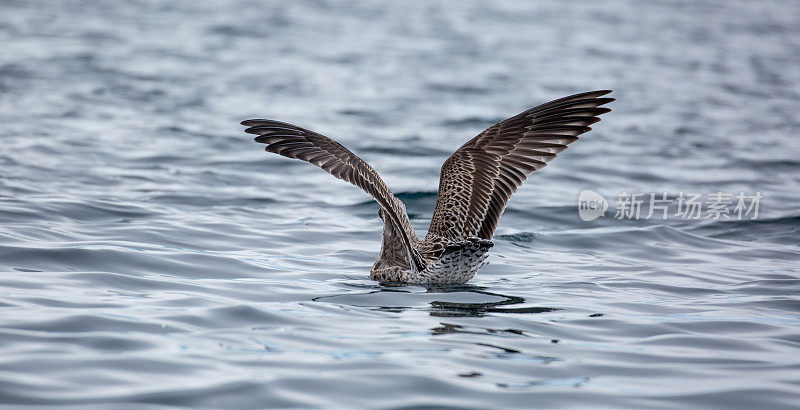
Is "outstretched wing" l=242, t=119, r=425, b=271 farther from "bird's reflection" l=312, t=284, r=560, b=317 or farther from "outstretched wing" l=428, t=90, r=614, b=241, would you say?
"outstretched wing" l=428, t=90, r=614, b=241

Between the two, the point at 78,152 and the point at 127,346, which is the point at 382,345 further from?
the point at 78,152

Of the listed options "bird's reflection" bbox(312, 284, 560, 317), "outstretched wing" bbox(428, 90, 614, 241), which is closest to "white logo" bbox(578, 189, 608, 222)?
"outstretched wing" bbox(428, 90, 614, 241)

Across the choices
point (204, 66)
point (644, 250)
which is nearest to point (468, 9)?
point (204, 66)

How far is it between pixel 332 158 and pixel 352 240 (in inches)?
120

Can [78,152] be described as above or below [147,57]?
below

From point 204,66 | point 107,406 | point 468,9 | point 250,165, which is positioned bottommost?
point 107,406

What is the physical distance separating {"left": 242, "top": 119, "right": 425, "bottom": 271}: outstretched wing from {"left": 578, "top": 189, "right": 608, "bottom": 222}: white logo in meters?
4.77

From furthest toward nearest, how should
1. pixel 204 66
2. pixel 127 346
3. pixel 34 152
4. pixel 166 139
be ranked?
1. pixel 204 66
2. pixel 166 139
3. pixel 34 152
4. pixel 127 346

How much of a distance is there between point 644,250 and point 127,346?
20.8ft

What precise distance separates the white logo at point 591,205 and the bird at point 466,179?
11.8ft

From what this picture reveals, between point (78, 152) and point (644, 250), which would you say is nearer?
point (644, 250)

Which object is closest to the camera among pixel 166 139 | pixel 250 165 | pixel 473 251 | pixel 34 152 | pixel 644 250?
pixel 473 251

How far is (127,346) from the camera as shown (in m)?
5.80

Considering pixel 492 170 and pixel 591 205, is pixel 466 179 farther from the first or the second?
pixel 591 205
